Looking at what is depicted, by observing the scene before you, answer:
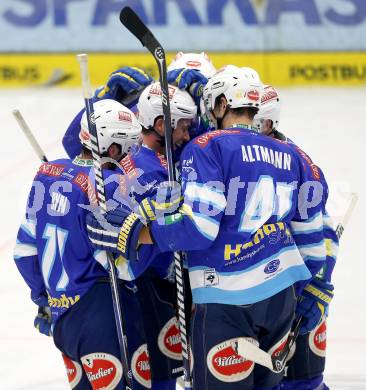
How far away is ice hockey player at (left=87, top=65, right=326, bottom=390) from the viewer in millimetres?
3092

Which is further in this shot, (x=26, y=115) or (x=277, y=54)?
(x=277, y=54)

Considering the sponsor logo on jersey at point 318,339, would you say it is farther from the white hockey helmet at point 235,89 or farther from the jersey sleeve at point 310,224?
the white hockey helmet at point 235,89

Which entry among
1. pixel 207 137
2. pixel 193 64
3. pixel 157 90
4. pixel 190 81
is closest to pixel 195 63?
pixel 193 64

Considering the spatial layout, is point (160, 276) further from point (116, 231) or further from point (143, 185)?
point (116, 231)

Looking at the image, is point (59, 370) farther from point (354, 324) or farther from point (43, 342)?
point (354, 324)

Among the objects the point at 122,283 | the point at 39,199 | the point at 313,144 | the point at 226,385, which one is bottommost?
the point at 313,144

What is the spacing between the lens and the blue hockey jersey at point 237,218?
307 cm

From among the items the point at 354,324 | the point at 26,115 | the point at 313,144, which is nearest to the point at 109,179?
the point at 354,324

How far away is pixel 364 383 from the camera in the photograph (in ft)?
14.7

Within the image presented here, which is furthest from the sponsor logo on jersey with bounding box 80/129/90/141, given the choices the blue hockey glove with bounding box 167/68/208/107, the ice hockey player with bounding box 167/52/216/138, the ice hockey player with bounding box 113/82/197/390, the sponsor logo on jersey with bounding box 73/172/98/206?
the blue hockey glove with bounding box 167/68/208/107

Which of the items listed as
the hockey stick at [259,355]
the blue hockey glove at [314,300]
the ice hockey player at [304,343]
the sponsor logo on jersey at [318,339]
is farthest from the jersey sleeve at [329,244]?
the hockey stick at [259,355]

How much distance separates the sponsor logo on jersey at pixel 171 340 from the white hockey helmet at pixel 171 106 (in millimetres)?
718

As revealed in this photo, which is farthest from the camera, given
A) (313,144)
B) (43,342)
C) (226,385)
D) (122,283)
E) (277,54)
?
(277,54)

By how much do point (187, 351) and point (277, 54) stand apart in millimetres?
6734
